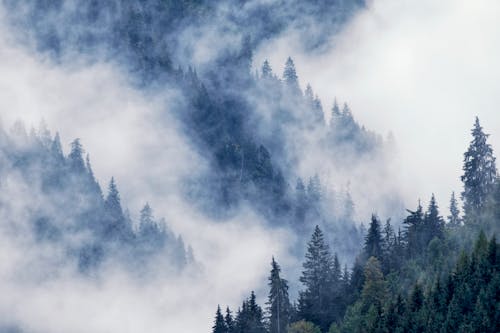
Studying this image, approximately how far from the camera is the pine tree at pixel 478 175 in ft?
489

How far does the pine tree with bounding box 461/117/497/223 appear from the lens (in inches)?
5871

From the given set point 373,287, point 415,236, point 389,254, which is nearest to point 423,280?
point 373,287

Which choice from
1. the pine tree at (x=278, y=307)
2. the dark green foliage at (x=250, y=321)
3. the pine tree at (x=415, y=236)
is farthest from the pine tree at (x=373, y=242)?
the dark green foliage at (x=250, y=321)

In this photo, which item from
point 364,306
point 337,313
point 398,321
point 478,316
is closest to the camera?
point 478,316

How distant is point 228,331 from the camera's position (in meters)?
151

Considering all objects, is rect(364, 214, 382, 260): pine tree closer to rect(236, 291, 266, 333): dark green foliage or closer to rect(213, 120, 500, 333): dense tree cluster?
rect(213, 120, 500, 333): dense tree cluster

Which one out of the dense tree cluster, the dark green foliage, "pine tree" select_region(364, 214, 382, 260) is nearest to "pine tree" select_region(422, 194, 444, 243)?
the dense tree cluster

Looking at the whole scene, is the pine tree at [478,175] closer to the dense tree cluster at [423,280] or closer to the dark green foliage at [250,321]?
the dense tree cluster at [423,280]

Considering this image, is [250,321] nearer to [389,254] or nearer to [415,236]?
[389,254]

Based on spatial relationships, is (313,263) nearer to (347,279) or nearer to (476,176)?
(347,279)

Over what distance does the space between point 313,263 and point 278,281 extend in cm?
667

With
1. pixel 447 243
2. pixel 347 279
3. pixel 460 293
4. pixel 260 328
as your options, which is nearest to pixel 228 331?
pixel 260 328

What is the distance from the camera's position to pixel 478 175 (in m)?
150

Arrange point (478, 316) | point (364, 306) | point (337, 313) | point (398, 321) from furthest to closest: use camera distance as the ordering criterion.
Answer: point (337, 313)
point (364, 306)
point (398, 321)
point (478, 316)
